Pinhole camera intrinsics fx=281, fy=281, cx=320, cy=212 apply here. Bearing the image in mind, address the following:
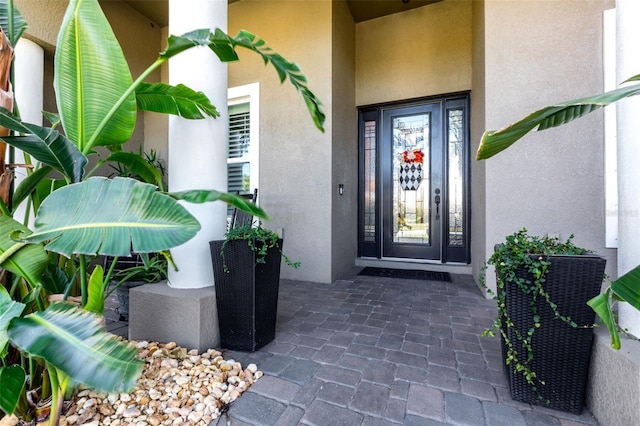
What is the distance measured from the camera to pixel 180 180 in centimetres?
190

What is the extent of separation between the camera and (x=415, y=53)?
4.24m

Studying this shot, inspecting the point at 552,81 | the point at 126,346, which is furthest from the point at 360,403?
the point at 552,81

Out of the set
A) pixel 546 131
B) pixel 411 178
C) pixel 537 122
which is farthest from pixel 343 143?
pixel 537 122

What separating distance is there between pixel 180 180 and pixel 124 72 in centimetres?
73

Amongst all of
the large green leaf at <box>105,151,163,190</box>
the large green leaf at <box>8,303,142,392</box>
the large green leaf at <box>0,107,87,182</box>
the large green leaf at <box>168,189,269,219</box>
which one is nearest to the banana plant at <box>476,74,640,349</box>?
the large green leaf at <box>168,189,269,219</box>

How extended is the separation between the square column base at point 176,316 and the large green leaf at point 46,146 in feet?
3.27

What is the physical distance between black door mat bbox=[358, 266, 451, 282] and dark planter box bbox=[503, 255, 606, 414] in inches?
93.4

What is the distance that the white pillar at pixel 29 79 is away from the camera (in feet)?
9.84

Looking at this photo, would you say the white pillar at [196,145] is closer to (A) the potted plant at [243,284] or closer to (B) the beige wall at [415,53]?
(A) the potted plant at [243,284]

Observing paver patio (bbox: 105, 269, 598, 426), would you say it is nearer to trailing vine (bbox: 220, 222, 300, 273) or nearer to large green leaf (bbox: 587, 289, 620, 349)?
trailing vine (bbox: 220, 222, 300, 273)

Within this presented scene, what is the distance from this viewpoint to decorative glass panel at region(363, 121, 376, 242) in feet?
15.2

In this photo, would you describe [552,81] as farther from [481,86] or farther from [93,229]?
[93,229]

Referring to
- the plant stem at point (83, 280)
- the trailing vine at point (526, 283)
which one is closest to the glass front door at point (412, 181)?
the trailing vine at point (526, 283)

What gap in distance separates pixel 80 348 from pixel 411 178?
431 centimetres
